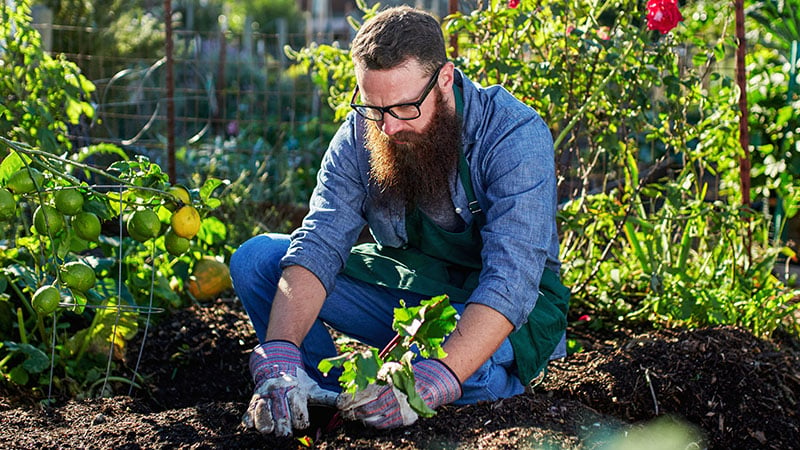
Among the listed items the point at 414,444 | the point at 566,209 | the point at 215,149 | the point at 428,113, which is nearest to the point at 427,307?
the point at 414,444

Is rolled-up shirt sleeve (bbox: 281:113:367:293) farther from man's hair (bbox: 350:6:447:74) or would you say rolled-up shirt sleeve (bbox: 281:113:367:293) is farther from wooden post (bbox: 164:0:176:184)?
wooden post (bbox: 164:0:176:184)

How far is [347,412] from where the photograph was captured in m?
1.85

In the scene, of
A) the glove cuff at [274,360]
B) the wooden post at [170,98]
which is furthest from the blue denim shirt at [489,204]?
the wooden post at [170,98]

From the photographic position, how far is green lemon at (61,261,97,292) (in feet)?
5.97

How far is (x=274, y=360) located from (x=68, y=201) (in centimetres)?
59

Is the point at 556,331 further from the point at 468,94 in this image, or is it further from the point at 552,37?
the point at 552,37

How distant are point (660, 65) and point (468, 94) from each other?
37.6 inches

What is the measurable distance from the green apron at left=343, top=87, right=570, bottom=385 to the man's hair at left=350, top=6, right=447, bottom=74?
23cm

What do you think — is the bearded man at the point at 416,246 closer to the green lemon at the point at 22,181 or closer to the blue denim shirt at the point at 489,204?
the blue denim shirt at the point at 489,204

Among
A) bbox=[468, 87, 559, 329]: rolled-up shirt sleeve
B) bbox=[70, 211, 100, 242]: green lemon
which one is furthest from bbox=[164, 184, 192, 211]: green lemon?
bbox=[468, 87, 559, 329]: rolled-up shirt sleeve

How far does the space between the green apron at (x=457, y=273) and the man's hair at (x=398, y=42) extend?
0.74ft

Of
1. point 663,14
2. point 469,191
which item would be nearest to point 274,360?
point 469,191

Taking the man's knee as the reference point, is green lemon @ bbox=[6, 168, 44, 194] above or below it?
above

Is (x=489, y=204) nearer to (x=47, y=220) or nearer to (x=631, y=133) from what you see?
(x=47, y=220)
